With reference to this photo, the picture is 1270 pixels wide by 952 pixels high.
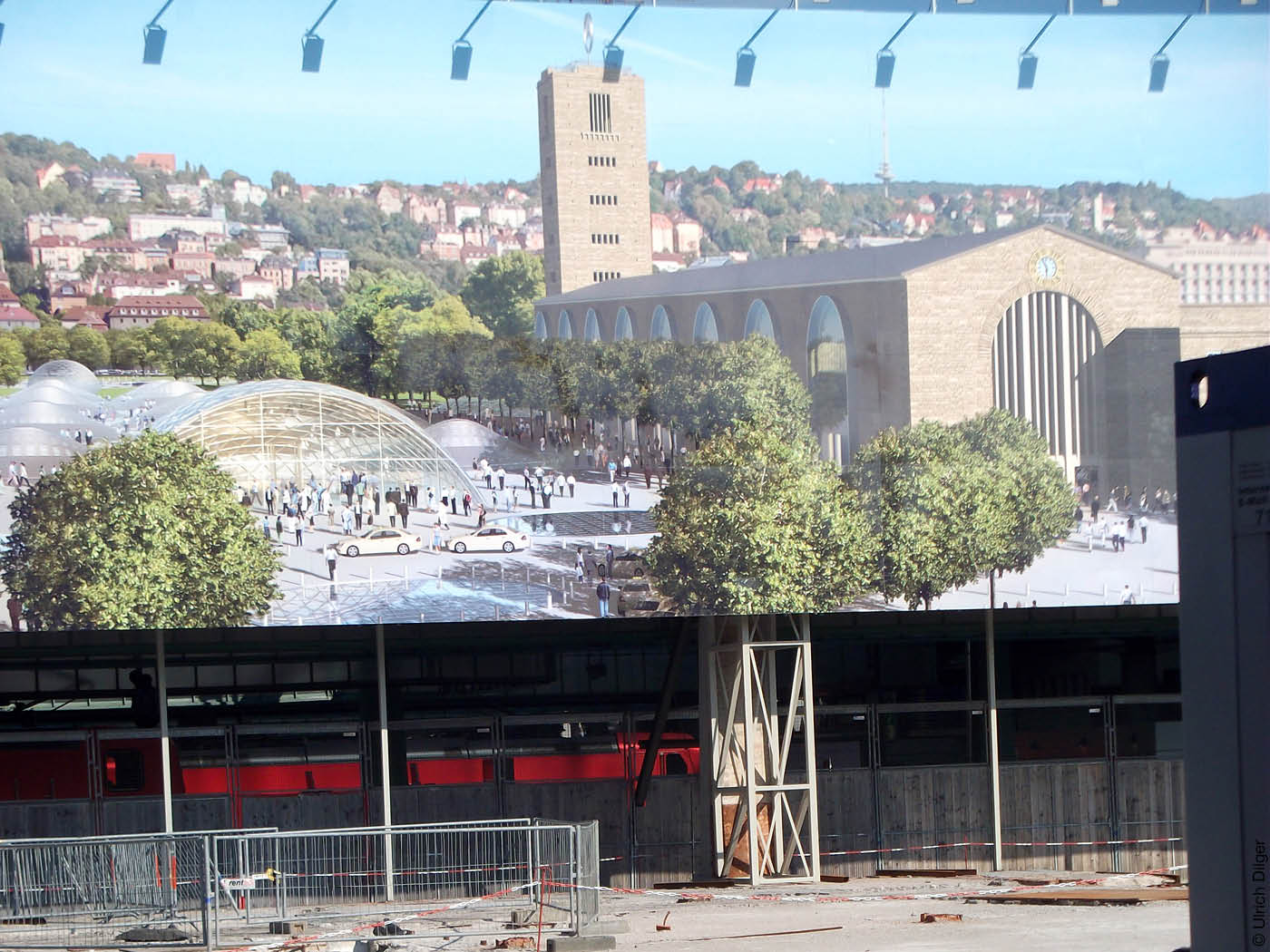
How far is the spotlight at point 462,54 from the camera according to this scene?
16.8 meters

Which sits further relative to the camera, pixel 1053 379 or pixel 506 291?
pixel 1053 379

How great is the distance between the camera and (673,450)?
A: 1797 centimetres

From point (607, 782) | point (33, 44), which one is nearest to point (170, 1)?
point (33, 44)

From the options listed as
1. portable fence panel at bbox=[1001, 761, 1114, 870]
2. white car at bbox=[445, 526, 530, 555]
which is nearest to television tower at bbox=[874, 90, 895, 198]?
white car at bbox=[445, 526, 530, 555]

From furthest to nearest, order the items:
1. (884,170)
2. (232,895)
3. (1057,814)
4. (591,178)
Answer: (1057,814) → (884,170) → (591,178) → (232,895)

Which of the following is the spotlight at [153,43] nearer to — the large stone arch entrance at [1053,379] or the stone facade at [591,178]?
the stone facade at [591,178]

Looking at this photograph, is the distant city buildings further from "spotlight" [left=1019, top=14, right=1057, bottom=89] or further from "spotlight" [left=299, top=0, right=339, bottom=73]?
"spotlight" [left=299, top=0, right=339, bottom=73]

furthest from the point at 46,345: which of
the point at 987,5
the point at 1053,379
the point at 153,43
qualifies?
the point at 1053,379

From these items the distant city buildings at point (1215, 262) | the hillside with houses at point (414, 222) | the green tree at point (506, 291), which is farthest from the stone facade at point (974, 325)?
the hillside with houses at point (414, 222)

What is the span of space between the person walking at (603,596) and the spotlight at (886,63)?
22.7 feet

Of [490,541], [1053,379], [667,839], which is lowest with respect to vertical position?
[667,839]

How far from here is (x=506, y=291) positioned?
18.0m

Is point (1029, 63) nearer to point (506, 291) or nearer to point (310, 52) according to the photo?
point (506, 291)

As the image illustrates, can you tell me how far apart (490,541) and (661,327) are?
11.1ft
